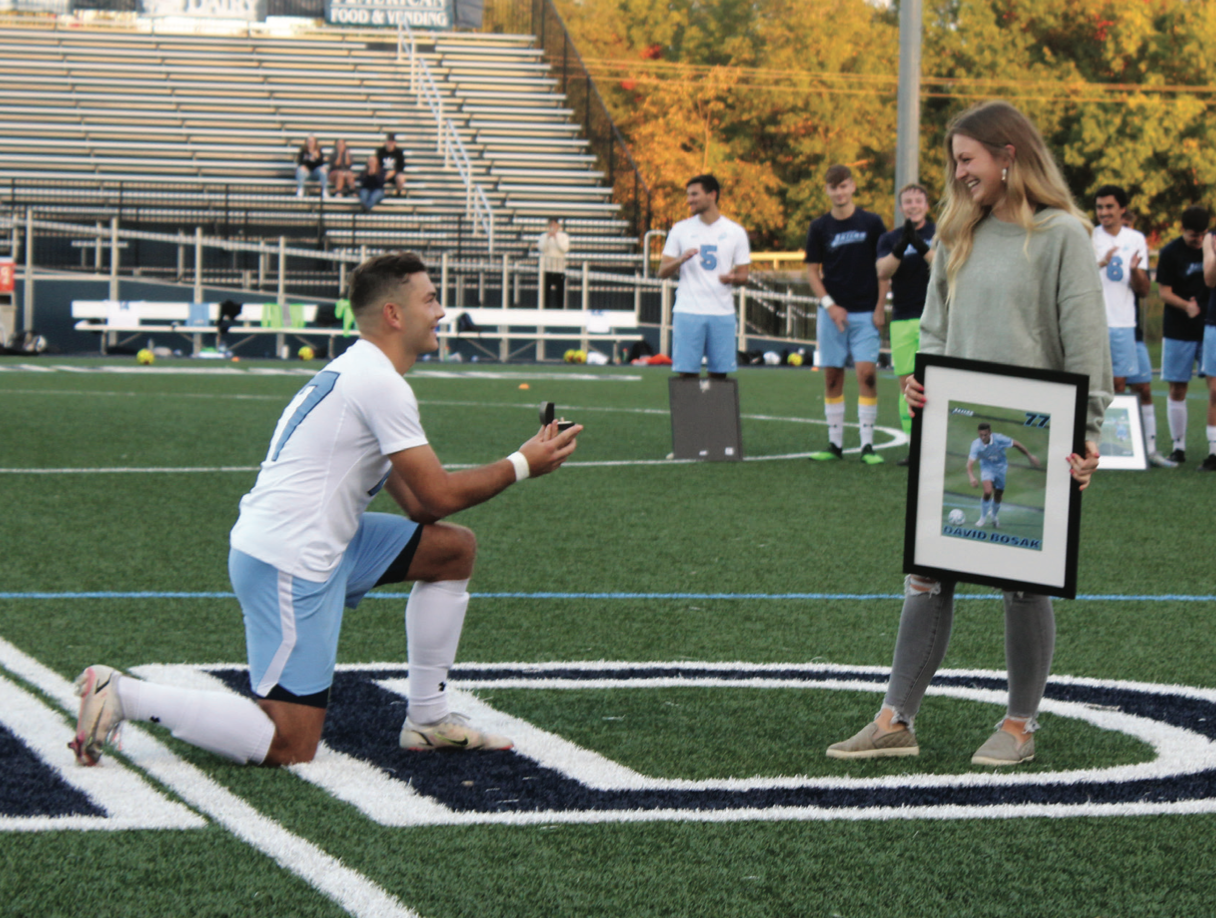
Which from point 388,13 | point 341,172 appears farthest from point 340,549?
Answer: point 388,13

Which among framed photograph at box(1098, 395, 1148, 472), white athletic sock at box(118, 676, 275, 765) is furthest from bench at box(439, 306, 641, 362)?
white athletic sock at box(118, 676, 275, 765)

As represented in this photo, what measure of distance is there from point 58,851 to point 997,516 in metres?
2.38

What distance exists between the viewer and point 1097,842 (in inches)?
143

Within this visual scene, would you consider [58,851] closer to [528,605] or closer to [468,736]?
[468,736]

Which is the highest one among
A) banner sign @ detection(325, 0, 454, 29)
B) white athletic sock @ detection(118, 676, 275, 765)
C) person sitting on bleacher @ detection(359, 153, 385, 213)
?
banner sign @ detection(325, 0, 454, 29)

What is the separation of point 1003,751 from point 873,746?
0.33m

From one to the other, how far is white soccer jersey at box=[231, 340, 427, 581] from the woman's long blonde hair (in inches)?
60.7

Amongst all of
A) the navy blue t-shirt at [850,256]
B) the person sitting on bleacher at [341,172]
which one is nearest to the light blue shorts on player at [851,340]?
the navy blue t-shirt at [850,256]

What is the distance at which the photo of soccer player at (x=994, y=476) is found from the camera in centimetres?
420

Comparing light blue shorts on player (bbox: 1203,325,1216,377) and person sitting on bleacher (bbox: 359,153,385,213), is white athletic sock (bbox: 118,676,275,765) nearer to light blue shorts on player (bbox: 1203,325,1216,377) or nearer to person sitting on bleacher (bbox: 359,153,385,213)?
light blue shorts on player (bbox: 1203,325,1216,377)

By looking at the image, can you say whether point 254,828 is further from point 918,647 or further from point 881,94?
point 881,94

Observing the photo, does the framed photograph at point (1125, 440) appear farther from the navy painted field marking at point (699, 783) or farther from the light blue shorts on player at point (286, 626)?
the light blue shorts on player at point (286, 626)

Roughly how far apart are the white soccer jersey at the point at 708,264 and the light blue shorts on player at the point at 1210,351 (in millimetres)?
3350

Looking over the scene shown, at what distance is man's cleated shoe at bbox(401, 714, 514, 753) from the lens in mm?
4344
